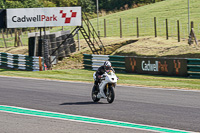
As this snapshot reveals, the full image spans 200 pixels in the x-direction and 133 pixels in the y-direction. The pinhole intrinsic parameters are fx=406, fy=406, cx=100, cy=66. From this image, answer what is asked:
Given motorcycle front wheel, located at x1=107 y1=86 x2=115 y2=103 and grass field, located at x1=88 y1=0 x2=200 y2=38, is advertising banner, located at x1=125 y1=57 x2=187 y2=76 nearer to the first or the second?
motorcycle front wheel, located at x1=107 y1=86 x2=115 y2=103

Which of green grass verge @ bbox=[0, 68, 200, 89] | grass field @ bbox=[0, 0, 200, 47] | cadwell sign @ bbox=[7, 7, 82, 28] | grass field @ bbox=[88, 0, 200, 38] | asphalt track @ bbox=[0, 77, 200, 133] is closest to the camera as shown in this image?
asphalt track @ bbox=[0, 77, 200, 133]

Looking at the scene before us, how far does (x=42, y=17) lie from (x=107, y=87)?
19995 millimetres

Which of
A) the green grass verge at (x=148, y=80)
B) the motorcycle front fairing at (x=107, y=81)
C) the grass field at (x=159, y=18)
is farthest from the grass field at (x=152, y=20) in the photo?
the motorcycle front fairing at (x=107, y=81)

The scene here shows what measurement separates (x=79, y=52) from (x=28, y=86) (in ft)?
60.5

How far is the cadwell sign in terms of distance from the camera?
31859 mm

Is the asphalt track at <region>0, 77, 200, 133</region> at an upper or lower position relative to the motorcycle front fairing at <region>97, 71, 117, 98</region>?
lower

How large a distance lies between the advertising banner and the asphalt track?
632cm

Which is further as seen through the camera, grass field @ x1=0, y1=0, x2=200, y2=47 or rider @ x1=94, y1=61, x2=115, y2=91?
grass field @ x1=0, y1=0, x2=200, y2=47

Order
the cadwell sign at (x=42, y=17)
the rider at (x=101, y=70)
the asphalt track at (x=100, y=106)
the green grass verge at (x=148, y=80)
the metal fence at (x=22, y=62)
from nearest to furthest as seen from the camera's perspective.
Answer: the asphalt track at (x=100, y=106), the rider at (x=101, y=70), the green grass verge at (x=148, y=80), the metal fence at (x=22, y=62), the cadwell sign at (x=42, y=17)

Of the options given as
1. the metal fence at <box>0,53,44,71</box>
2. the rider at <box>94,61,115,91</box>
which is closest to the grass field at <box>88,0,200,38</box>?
the metal fence at <box>0,53,44,71</box>

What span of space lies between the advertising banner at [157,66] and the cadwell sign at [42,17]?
25.3 ft

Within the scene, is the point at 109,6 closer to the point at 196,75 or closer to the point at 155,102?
the point at 196,75

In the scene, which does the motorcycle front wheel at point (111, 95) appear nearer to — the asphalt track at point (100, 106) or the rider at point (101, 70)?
the asphalt track at point (100, 106)

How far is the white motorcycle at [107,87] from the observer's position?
12977 millimetres
